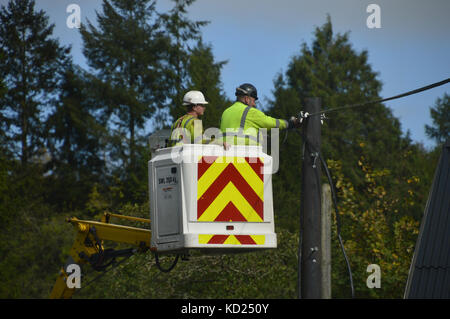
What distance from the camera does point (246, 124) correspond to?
10266 mm

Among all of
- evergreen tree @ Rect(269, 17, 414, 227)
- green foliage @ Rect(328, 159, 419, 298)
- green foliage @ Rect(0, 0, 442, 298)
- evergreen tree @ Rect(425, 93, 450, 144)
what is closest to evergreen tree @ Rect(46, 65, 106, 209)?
green foliage @ Rect(0, 0, 442, 298)

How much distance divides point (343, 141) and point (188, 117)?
45.2 m

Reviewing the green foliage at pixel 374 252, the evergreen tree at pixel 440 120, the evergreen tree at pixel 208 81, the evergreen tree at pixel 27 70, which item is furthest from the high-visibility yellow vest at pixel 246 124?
the evergreen tree at pixel 440 120

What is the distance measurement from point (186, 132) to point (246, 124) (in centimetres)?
76

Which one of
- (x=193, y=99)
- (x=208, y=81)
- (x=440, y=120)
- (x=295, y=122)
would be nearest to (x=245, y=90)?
(x=193, y=99)

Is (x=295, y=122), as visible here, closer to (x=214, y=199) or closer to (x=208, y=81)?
(x=214, y=199)

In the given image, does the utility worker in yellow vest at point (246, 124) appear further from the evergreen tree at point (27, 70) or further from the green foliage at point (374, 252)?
the evergreen tree at point (27, 70)

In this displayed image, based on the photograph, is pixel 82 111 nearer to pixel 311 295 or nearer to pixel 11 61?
pixel 11 61

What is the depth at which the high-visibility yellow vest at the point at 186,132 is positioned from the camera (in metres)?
10.3

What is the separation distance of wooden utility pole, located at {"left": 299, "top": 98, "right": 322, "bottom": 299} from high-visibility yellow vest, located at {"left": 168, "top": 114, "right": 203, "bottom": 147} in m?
1.34

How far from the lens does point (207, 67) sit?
42531 millimetres

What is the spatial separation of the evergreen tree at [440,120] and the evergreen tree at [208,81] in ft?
106

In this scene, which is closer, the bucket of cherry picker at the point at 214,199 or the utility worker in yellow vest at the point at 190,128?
the bucket of cherry picker at the point at 214,199

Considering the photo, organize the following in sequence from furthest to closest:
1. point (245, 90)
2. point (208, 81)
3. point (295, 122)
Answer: point (208, 81)
point (245, 90)
point (295, 122)
